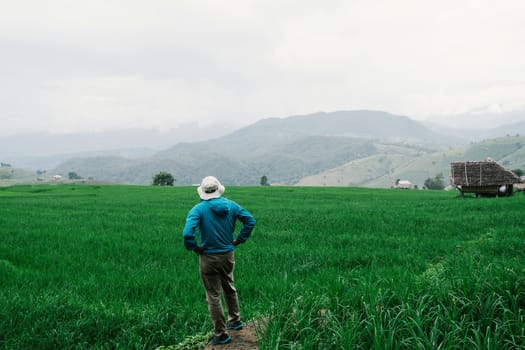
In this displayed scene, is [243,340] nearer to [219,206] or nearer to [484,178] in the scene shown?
[219,206]

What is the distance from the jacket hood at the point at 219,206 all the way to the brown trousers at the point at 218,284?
59 centimetres

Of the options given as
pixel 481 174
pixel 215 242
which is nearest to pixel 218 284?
pixel 215 242

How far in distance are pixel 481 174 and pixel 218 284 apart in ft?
87.9

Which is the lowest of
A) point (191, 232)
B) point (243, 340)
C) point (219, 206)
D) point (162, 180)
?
point (243, 340)

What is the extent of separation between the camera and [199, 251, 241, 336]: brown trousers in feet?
17.0

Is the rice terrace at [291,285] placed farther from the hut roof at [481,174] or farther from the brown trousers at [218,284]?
the hut roof at [481,174]

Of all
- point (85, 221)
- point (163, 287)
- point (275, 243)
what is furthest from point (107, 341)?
point (85, 221)

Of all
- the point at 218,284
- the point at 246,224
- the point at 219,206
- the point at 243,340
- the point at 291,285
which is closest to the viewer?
the point at 243,340

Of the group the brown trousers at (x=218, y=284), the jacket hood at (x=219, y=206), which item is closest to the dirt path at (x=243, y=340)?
the brown trousers at (x=218, y=284)

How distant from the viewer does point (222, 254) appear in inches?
209

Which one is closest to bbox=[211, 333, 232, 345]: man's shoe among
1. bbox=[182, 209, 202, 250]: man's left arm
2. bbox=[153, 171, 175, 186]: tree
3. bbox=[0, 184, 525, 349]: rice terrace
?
bbox=[0, 184, 525, 349]: rice terrace

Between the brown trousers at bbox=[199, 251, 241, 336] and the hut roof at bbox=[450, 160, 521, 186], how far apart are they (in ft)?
85.2

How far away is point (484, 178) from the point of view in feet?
88.0

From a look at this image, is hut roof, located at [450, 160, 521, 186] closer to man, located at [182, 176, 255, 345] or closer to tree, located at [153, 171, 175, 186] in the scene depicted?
man, located at [182, 176, 255, 345]
